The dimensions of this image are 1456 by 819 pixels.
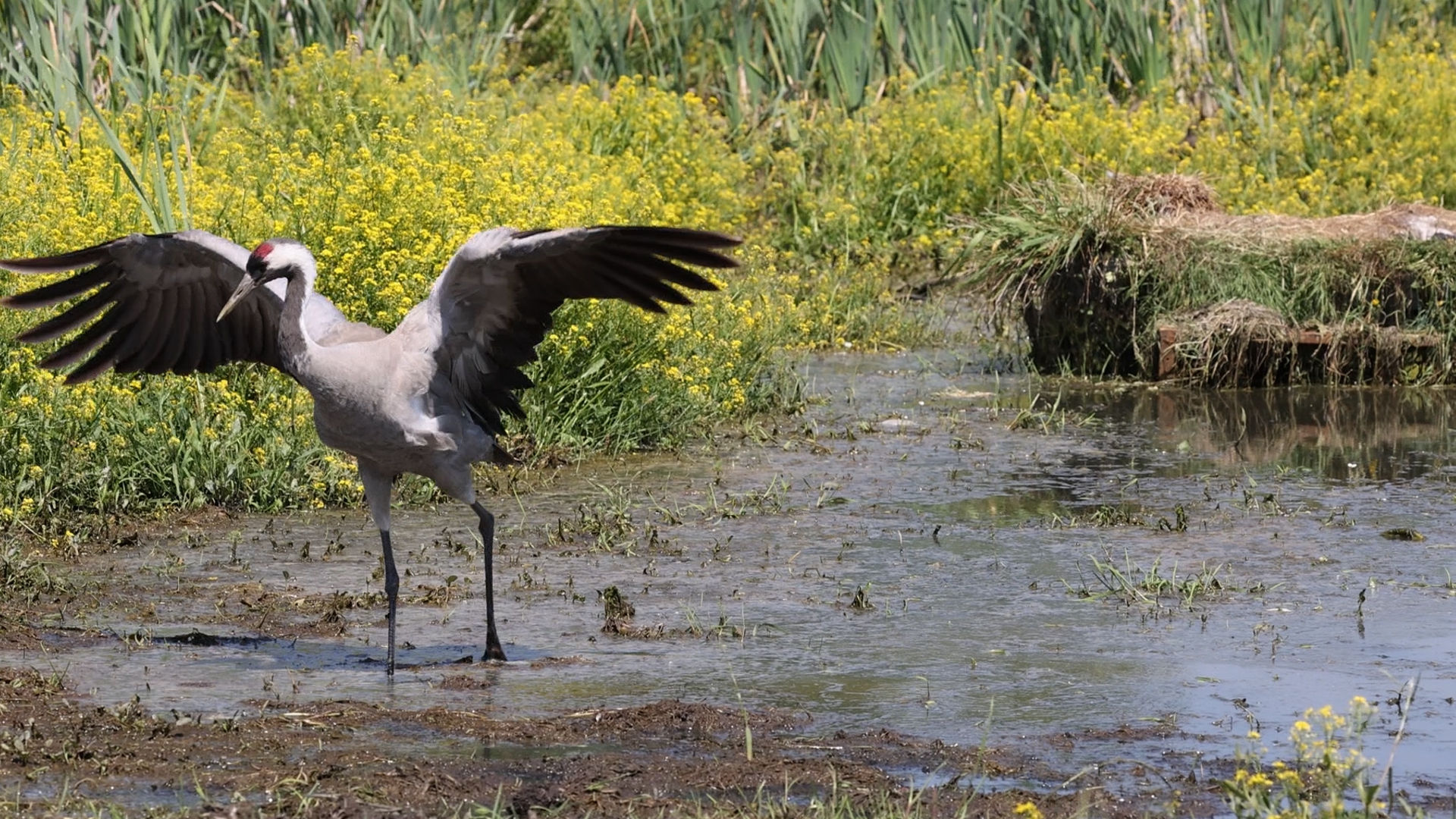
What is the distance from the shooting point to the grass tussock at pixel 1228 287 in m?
10.6

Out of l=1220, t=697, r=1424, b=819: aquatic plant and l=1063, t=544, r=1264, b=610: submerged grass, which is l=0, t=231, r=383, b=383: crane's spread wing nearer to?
l=1063, t=544, r=1264, b=610: submerged grass

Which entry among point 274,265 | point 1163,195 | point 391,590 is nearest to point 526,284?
point 274,265

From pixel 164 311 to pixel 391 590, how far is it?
4.30ft

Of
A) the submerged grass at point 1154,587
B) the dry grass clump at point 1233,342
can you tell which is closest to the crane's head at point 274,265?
the submerged grass at point 1154,587

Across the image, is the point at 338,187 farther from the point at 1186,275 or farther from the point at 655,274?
the point at 1186,275

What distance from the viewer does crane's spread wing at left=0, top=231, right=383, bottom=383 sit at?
6270 mm

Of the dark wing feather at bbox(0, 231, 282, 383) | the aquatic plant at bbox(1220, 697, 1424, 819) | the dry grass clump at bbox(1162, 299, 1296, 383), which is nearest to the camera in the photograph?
the aquatic plant at bbox(1220, 697, 1424, 819)

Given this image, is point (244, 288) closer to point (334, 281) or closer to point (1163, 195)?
point (334, 281)

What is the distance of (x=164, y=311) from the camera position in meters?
6.55

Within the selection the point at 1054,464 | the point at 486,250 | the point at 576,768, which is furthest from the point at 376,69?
the point at 576,768

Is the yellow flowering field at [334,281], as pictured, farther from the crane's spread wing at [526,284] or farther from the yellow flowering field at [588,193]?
the crane's spread wing at [526,284]

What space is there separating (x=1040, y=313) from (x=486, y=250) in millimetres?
6071

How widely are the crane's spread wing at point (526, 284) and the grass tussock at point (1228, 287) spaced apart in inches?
209

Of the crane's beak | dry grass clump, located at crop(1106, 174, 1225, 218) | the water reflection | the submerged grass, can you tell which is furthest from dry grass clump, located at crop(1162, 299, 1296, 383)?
the crane's beak
